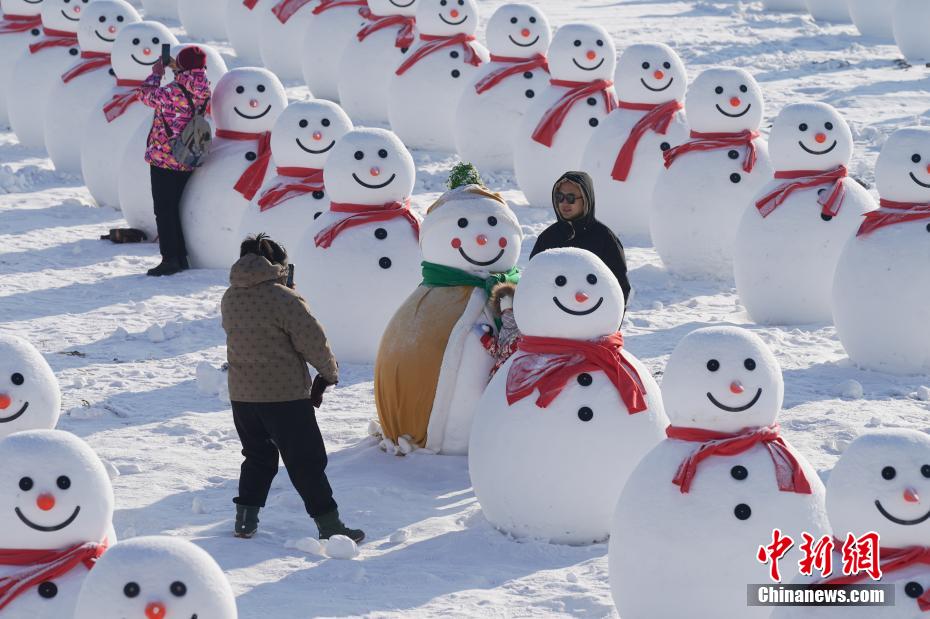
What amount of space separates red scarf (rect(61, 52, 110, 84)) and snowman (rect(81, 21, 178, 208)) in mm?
752

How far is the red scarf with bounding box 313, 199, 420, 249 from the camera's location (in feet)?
28.8

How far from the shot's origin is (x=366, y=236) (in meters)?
8.78

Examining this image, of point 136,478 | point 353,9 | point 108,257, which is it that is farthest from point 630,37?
point 136,478

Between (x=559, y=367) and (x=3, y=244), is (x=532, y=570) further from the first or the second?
(x=3, y=244)

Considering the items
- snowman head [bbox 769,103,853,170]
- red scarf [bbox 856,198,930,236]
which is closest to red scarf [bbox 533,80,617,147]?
snowman head [bbox 769,103,853,170]

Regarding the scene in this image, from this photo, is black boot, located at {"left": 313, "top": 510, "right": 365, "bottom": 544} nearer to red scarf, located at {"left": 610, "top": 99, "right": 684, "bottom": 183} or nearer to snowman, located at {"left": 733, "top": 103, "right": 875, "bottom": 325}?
snowman, located at {"left": 733, "top": 103, "right": 875, "bottom": 325}

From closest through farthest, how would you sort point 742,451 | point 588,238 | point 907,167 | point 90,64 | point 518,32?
point 742,451 → point 588,238 → point 907,167 → point 518,32 → point 90,64

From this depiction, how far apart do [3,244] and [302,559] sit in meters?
6.12

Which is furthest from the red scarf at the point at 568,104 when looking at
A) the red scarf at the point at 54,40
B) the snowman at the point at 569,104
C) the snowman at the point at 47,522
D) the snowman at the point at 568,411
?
the snowman at the point at 47,522

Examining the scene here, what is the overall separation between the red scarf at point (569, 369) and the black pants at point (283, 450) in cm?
84

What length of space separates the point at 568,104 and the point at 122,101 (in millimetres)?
3426

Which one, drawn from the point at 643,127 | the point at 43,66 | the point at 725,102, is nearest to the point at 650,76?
the point at 643,127

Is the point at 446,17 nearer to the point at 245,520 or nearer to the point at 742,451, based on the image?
the point at 245,520

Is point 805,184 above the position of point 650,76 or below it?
A: below
